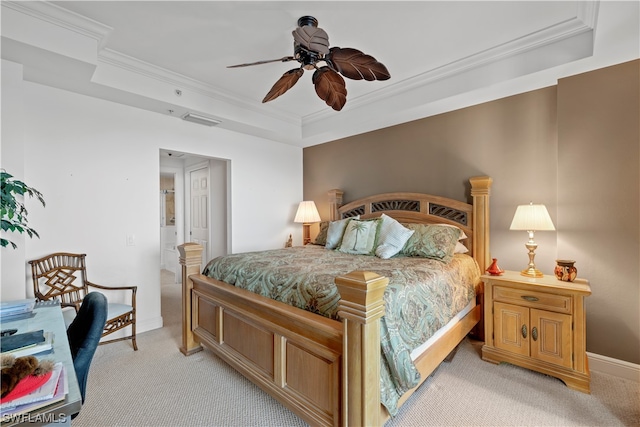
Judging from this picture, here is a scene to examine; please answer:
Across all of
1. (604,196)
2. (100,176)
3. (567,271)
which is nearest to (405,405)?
(567,271)

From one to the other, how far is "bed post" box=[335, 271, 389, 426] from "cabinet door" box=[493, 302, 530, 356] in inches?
62.1

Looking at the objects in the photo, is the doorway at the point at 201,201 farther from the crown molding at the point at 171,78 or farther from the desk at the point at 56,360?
the desk at the point at 56,360

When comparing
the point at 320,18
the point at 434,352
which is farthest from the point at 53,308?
the point at 320,18

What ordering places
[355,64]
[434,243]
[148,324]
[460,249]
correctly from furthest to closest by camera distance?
[148,324] → [460,249] → [434,243] → [355,64]

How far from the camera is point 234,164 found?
13.3 feet

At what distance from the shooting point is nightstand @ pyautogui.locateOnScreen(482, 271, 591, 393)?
6.73 ft

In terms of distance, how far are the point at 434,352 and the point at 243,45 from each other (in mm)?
2850

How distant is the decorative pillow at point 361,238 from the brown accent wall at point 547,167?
93 cm

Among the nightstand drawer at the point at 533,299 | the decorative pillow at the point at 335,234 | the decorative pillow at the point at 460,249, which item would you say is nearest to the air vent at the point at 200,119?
the decorative pillow at the point at 335,234

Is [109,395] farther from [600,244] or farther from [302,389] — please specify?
[600,244]

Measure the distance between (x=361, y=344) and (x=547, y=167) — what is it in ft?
8.29

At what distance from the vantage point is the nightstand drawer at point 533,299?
6.93ft

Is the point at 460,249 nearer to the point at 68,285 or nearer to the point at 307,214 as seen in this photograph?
the point at 307,214

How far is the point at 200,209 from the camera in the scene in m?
5.06
